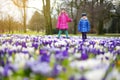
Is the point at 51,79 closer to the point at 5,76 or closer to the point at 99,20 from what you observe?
the point at 5,76

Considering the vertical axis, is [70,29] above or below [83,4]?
below

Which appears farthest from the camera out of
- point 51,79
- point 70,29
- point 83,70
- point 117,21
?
point 70,29

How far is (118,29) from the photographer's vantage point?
77.8 metres

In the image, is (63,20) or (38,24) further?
(38,24)

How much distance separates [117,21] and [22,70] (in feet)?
247

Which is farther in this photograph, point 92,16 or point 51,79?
point 92,16

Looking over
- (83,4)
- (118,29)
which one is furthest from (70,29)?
(83,4)

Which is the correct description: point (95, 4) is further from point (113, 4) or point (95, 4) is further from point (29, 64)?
point (29, 64)

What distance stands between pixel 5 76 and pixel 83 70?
0.64m

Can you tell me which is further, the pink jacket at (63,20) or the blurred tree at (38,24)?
the blurred tree at (38,24)

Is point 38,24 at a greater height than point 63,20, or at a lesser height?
greater

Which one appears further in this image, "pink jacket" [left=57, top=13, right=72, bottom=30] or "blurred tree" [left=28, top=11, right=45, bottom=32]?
"blurred tree" [left=28, top=11, right=45, bottom=32]

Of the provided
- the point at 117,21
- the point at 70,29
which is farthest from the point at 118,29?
the point at 70,29

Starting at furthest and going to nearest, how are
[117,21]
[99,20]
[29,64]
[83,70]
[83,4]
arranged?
[117,21]
[83,4]
[99,20]
[29,64]
[83,70]
